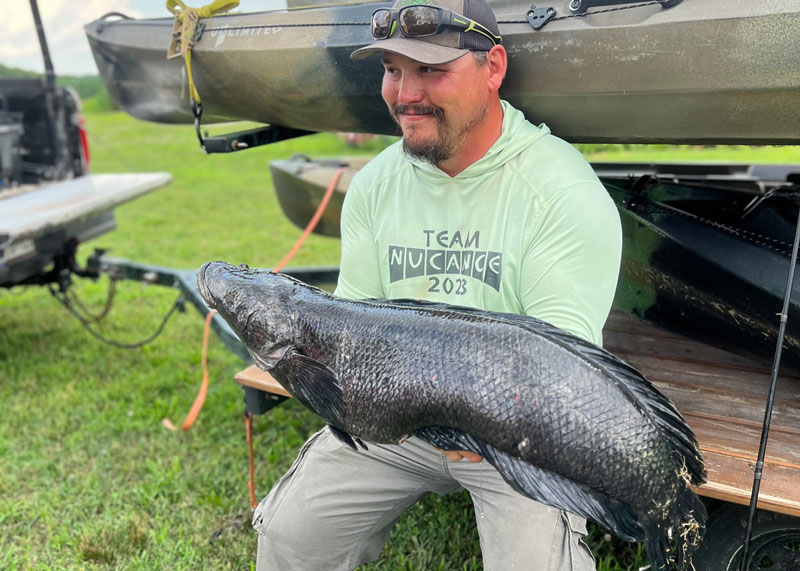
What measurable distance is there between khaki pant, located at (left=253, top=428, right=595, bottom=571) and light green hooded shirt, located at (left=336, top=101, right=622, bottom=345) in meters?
0.55

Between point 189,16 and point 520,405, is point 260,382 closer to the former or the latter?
point 520,405

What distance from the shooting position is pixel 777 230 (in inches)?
123

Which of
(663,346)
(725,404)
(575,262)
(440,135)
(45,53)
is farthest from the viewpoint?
(45,53)

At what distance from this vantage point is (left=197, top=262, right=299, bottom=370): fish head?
204 centimetres

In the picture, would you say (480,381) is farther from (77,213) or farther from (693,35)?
(77,213)

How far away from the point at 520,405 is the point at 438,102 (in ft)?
3.51

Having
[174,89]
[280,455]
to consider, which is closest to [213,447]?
[280,455]

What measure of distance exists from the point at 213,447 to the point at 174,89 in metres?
2.07

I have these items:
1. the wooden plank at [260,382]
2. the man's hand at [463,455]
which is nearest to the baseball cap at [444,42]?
the man's hand at [463,455]

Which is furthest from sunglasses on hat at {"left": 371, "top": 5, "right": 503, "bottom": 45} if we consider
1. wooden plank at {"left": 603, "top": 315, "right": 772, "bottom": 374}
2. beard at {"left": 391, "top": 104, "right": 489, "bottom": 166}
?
wooden plank at {"left": 603, "top": 315, "right": 772, "bottom": 374}

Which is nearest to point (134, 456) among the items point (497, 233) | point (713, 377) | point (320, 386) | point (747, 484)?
point (320, 386)

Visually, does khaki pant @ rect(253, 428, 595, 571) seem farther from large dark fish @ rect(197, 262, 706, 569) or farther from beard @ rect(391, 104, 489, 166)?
beard @ rect(391, 104, 489, 166)

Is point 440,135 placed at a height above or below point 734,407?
above

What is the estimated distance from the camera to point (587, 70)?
268 cm
